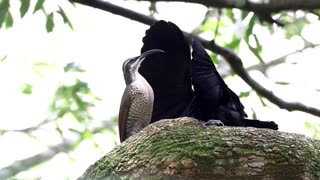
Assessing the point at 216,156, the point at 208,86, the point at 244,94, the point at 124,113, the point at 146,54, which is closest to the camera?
the point at 216,156

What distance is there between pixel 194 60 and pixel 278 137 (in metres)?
0.74

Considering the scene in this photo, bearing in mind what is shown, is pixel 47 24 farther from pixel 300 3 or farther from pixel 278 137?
pixel 278 137

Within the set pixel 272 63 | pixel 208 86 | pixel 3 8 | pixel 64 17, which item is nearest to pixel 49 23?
pixel 64 17

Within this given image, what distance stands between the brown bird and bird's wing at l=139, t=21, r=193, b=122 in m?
0.13

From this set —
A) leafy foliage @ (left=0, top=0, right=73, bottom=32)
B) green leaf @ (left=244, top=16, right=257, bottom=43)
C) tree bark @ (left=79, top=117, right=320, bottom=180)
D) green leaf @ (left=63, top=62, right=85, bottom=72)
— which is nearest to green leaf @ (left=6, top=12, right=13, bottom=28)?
leafy foliage @ (left=0, top=0, right=73, bottom=32)

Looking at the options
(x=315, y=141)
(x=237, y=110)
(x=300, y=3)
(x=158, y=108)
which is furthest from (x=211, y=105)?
(x=300, y=3)

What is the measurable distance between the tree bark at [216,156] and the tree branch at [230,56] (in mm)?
1413

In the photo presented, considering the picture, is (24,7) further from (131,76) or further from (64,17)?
(131,76)

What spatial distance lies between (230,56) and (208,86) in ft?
3.43

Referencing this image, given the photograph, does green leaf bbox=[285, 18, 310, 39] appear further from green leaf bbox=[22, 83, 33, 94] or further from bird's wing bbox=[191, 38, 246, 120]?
green leaf bbox=[22, 83, 33, 94]

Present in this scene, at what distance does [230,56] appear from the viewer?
3.77 m

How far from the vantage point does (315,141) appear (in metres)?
2.21

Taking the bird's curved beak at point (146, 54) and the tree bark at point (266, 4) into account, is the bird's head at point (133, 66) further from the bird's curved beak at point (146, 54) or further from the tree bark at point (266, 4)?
the tree bark at point (266, 4)

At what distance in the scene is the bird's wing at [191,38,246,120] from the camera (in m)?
2.77
